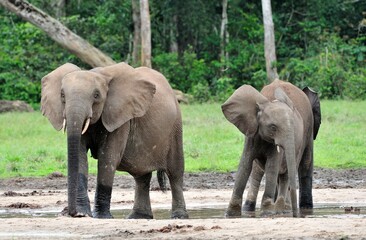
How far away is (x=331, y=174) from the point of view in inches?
767

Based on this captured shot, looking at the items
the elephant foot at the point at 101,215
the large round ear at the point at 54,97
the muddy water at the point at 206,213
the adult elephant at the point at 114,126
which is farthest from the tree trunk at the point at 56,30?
the elephant foot at the point at 101,215

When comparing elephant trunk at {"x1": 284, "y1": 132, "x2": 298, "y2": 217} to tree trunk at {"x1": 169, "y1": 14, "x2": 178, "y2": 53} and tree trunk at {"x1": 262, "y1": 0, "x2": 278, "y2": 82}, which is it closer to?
tree trunk at {"x1": 262, "y1": 0, "x2": 278, "y2": 82}

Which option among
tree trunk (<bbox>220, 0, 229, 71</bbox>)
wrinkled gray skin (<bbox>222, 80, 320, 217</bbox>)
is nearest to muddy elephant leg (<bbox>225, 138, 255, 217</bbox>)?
wrinkled gray skin (<bbox>222, 80, 320, 217</bbox>)

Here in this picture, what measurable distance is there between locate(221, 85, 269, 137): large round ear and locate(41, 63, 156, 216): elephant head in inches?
55.3

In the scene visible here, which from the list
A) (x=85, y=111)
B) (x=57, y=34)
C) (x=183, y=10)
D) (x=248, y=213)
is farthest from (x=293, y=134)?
(x=183, y=10)

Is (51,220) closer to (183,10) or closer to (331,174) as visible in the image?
(331,174)

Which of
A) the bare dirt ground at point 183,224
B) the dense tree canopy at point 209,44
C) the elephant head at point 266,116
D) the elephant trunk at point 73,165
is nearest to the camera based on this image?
the bare dirt ground at point 183,224

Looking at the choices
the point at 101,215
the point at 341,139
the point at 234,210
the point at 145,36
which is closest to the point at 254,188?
the point at 234,210

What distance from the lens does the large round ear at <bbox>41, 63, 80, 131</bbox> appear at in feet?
38.9

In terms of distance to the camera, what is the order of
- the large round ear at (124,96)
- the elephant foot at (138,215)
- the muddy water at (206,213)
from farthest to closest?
the elephant foot at (138,215) < the muddy water at (206,213) < the large round ear at (124,96)

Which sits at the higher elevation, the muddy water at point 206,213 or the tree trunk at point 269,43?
the tree trunk at point 269,43

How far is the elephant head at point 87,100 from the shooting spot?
1130cm

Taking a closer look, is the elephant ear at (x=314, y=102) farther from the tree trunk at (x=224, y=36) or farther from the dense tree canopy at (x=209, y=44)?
the tree trunk at (x=224, y=36)

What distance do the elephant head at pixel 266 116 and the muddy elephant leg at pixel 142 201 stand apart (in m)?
1.34
